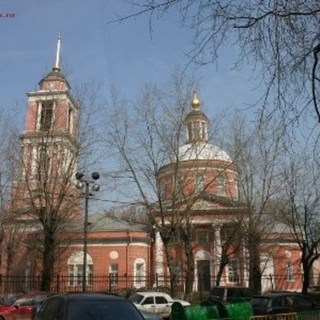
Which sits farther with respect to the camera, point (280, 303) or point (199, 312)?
point (280, 303)

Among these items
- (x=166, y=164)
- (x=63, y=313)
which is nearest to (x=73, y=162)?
(x=166, y=164)

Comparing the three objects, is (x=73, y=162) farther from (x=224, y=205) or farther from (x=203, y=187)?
(x=224, y=205)

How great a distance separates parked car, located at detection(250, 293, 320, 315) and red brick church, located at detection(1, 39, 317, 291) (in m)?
15.3

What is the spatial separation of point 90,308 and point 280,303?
44.1ft

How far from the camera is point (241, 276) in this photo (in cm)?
5147

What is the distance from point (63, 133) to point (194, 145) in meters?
9.32

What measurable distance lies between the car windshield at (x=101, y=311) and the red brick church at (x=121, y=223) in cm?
2516

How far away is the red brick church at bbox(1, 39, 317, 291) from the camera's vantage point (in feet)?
121

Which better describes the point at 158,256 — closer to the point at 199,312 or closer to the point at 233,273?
the point at 233,273

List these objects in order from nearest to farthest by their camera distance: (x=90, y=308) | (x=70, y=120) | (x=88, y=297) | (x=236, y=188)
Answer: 1. (x=90, y=308)
2. (x=88, y=297)
3. (x=70, y=120)
4. (x=236, y=188)

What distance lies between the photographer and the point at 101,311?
9.53 meters

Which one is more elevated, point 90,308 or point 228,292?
point 90,308

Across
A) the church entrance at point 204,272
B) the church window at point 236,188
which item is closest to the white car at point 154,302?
the church window at point 236,188

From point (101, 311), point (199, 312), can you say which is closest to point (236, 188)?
point (199, 312)
